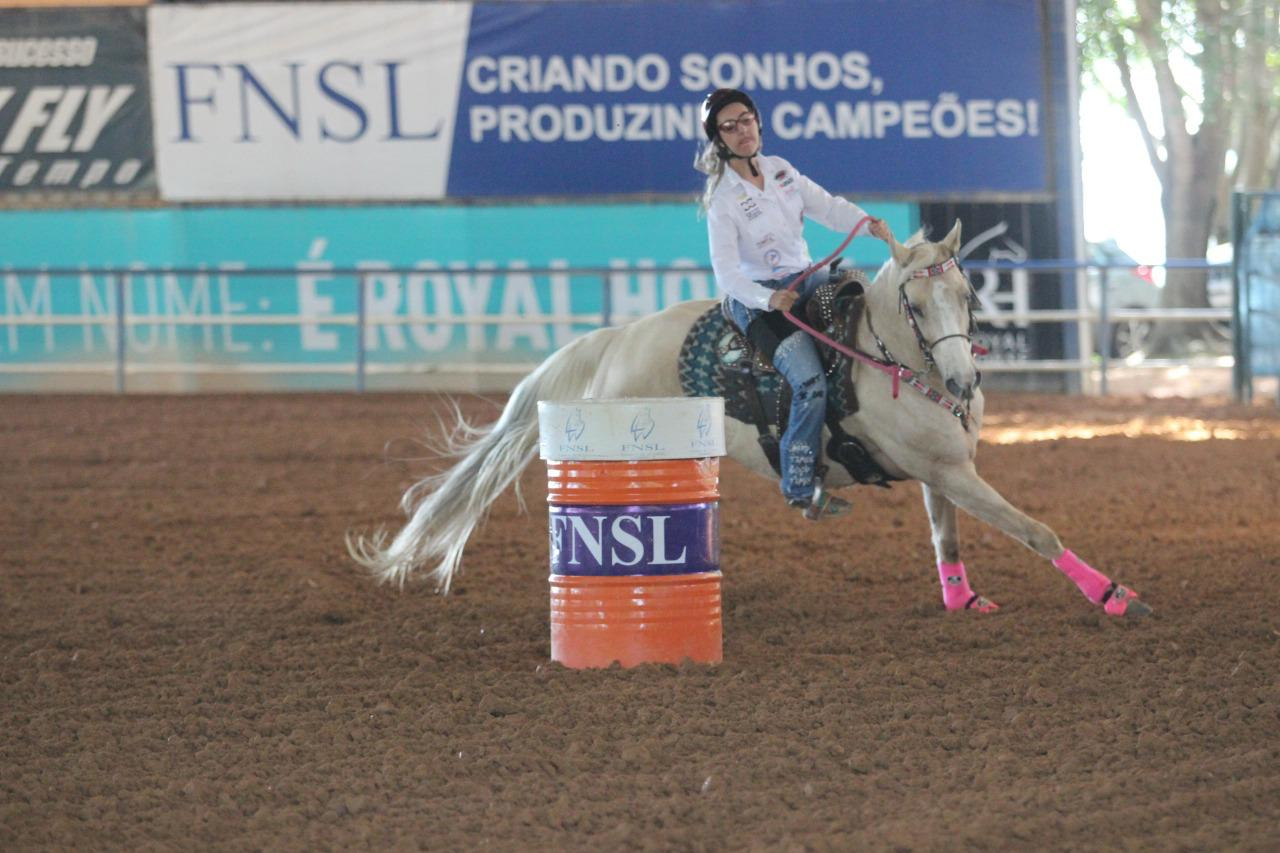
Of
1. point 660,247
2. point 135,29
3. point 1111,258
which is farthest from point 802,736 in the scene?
point 1111,258

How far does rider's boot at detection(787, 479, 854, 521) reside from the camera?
6.24m

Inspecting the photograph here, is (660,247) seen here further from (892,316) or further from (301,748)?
(301,748)

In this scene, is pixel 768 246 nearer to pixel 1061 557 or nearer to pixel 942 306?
pixel 942 306

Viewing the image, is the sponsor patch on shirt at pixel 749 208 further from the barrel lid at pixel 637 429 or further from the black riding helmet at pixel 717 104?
the barrel lid at pixel 637 429

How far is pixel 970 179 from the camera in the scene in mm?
17656

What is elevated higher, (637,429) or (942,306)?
(942,306)

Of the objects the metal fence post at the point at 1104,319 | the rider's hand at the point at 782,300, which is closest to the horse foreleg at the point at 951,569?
the rider's hand at the point at 782,300

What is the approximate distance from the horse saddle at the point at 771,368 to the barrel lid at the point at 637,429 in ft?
3.43

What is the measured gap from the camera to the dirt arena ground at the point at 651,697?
3721mm

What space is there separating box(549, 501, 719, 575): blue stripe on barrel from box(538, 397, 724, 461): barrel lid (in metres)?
0.17

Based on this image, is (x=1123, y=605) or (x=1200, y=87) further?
(x=1200, y=87)

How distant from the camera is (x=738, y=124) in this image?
20.0ft

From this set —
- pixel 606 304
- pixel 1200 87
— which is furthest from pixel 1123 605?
pixel 1200 87

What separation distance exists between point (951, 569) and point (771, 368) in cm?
102
